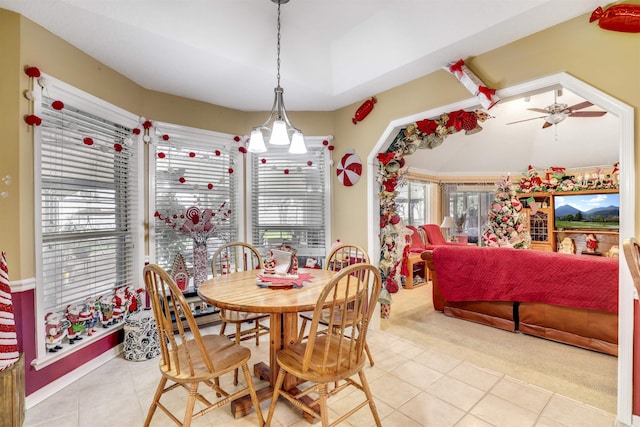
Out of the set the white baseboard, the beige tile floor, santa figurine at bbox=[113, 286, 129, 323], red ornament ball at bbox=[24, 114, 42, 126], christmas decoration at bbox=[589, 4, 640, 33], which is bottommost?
the beige tile floor

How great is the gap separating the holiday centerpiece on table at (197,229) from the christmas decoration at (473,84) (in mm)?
2650

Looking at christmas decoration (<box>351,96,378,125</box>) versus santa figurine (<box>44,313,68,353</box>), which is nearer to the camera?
santa figurine (<box>44,313,68,353</box>)

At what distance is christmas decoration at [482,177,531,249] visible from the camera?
4.45 meters

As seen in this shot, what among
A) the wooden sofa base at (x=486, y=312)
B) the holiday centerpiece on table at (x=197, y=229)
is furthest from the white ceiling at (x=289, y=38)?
the wooden sofa base at (x=486, y=312)

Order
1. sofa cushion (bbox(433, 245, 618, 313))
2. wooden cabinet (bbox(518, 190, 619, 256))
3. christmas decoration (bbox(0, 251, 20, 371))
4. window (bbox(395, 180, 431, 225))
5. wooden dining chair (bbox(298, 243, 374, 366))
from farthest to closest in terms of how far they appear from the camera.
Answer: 1. window (bbox(395, 180, 431, 225))
2. wooden cabinet (bbox(518, 190, 619, 256))
3. sofa cushion (bbox(433, 245, 618, 313))
4. wooden dining chair (bbox(298, 243, 374, 366))
5. christmas decoration (bbox(0, 251, 20, 371))

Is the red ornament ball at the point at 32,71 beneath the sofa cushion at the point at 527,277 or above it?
above

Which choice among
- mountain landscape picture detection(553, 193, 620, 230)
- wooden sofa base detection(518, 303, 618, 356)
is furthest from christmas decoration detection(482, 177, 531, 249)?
mountain landscape picture detection(553, 193, 620, 230)

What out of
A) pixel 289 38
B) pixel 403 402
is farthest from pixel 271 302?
pixel 289 38

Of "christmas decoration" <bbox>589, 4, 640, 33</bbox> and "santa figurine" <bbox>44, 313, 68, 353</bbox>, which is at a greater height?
"christmas decoration" <bbox>589, 4, 640, 33</bbox>

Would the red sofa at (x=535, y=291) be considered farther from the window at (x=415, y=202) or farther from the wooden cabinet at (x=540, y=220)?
the wooden cabinet at (x=540, y=220)

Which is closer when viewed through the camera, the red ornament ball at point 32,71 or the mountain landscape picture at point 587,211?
the red ornament ball at point 32,71

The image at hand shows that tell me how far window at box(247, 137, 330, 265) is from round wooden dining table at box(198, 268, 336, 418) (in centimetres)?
150

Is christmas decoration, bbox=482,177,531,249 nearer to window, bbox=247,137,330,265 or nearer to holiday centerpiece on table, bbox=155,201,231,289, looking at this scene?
window, bbox=247,137,330,265

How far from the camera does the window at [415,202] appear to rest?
6934 millimetres
